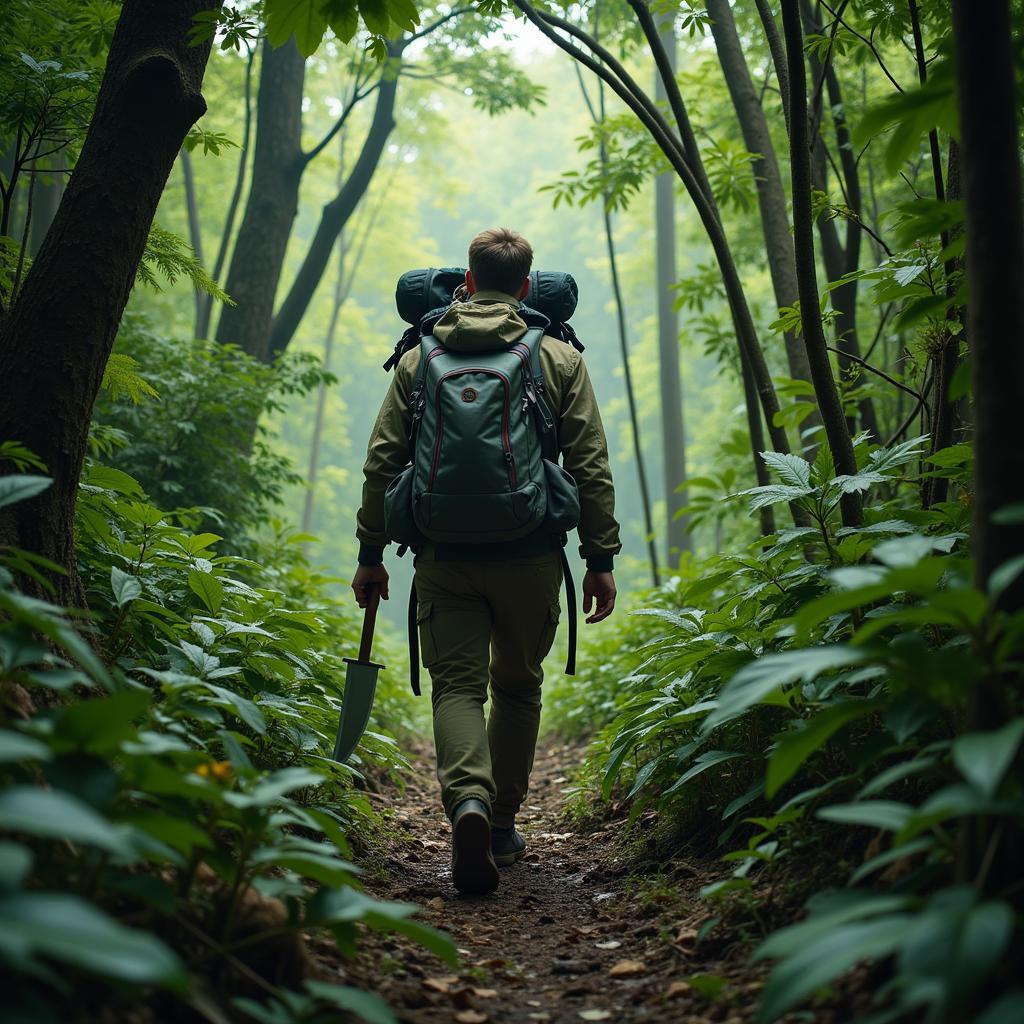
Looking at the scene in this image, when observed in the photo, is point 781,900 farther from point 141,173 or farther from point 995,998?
point 141,173

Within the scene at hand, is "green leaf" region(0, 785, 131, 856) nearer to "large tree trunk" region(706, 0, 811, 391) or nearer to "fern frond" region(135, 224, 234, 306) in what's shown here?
"fern frond" region(135, 224, 234, 306)

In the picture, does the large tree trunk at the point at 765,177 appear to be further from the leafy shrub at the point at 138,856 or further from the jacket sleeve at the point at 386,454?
the leafy shrub at the point at 138,856

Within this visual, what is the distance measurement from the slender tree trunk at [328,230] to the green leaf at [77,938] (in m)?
7.60

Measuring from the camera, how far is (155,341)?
6.26m

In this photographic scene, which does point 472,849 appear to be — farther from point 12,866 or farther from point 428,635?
point 12,866

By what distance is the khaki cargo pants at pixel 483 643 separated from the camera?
3068 millimetres

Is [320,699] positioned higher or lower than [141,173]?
lower

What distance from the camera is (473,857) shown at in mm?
2809

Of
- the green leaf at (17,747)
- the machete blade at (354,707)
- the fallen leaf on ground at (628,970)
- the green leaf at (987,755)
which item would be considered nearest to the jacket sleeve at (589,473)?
the machete blade at (354,707)

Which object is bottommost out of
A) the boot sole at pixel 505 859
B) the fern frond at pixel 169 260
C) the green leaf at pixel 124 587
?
the boot sole at pixel 505 859

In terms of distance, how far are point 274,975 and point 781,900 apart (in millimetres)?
1154

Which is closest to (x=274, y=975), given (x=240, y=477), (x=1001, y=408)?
(x=1001, y=408)

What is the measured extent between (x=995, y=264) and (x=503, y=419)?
174 centimetres

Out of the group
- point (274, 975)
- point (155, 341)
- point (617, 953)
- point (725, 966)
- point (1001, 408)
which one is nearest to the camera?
point (1001, 408)
